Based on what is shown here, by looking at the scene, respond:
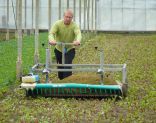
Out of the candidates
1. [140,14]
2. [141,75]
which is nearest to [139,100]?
[141,75]

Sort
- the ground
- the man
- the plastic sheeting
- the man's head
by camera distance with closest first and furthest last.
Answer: the ground → the man's head → the man → the plastic sheeting

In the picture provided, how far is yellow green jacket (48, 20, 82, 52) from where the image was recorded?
10.6 m

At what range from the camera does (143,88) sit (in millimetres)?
11008

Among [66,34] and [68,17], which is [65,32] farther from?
[68,17]

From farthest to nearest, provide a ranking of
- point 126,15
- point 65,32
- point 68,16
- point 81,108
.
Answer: point 126,15
point 65,32
point 68,16
point 81,108

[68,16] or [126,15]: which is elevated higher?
[126,15]

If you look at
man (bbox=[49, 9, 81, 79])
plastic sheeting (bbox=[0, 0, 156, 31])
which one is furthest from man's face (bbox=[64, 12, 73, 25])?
plastic sheeting (bbox=[0, 0, 156, 31])

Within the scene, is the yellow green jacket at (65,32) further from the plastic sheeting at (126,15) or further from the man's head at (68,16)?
the plastic sheeting at (126,15)

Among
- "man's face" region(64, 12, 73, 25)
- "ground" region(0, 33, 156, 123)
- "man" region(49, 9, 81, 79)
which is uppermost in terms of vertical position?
"man's face" region(64, 12, 73, 25)

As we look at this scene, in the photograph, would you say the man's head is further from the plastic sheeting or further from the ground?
the plastic sheeting

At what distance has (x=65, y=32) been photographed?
10688 mm

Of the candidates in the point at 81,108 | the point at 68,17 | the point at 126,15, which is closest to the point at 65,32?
the point at 68,17

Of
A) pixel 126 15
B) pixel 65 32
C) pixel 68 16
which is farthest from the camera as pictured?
pixel 126 15

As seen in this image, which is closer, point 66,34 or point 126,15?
point 66,34
